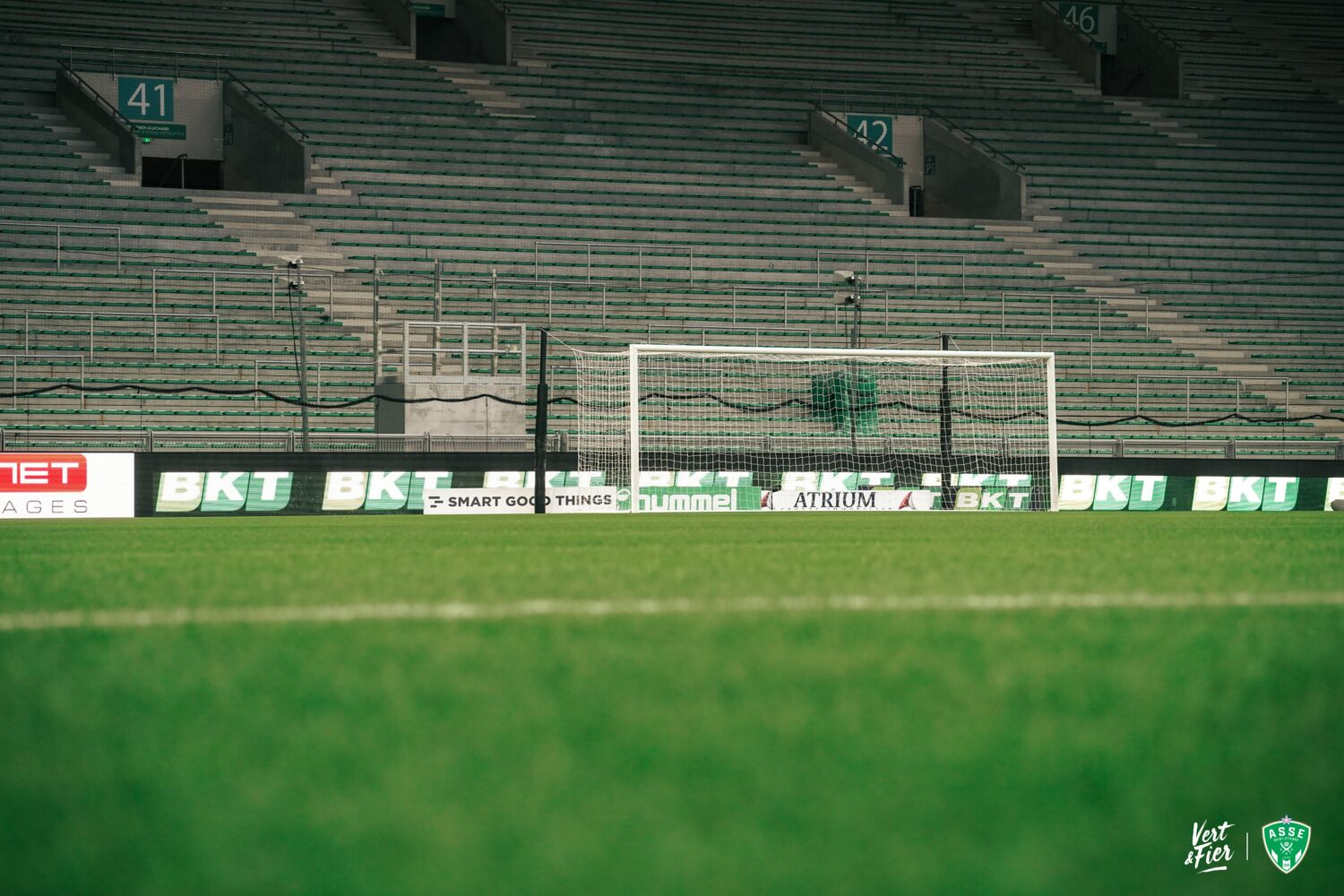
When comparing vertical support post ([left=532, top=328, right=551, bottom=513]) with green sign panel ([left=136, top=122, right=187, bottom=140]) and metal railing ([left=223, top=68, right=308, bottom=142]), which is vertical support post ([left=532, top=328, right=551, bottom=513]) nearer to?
metal railing ([left=223, top=68, right=308, bottom=142])

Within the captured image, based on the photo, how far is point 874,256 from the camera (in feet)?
69.5

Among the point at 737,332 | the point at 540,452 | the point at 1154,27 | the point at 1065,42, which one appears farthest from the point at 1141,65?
the point at 540,452

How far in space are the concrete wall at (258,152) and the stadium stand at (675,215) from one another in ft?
1.20

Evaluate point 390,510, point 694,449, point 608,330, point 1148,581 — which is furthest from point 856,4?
point 1148,581

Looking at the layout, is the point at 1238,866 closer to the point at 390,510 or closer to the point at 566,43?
the point at 390,510

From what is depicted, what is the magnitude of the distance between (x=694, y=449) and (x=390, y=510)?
3.32 meters

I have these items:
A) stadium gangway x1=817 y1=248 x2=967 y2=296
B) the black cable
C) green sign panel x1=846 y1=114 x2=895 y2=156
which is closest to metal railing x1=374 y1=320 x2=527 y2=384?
the black cable

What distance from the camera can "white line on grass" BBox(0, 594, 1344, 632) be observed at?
194 centimetres

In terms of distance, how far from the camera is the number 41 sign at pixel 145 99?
21703mm

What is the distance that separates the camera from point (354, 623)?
1.87m

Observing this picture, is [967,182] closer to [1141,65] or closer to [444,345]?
[1141,65]

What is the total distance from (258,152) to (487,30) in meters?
5.18

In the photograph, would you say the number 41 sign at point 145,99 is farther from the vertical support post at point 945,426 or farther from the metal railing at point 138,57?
the vertical support post at point 945,426

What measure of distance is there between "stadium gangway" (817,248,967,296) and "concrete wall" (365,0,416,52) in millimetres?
8530
